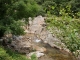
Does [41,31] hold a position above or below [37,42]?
below

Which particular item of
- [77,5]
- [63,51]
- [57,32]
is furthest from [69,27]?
[77,5]

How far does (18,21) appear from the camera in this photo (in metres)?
14.0

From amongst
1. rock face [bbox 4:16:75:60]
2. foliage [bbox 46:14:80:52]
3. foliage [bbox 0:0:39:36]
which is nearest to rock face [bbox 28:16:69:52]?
rock face [bbox 4:16:75:60]

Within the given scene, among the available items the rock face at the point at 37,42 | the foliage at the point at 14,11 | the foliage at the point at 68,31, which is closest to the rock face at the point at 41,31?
the rock face at the point at 37,42

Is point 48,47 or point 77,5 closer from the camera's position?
point 48,47

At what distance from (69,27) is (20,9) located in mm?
3893

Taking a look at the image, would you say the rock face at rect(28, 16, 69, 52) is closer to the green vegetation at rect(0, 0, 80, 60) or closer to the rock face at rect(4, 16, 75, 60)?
the rock face at rect(4, 16, 75, 60)

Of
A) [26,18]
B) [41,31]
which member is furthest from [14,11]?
[41,31]

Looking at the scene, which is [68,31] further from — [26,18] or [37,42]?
[37,42]

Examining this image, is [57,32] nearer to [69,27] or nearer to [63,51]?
[69,27]

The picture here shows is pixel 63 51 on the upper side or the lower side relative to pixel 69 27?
lower

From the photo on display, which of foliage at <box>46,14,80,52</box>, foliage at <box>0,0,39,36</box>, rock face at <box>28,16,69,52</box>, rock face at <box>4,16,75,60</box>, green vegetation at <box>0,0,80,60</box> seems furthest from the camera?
rock face at <box>28,16,69,52</box>

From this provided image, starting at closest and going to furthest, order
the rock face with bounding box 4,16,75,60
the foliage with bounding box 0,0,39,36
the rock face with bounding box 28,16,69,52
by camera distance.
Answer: the foliage with bounding box 0,0,39,36
the rock face with bounding box 4,16,75,60
the rock face with bounding box 28,16,69,52

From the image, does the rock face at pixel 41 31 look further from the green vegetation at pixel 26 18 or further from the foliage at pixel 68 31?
the foliage at pixel 68 31
